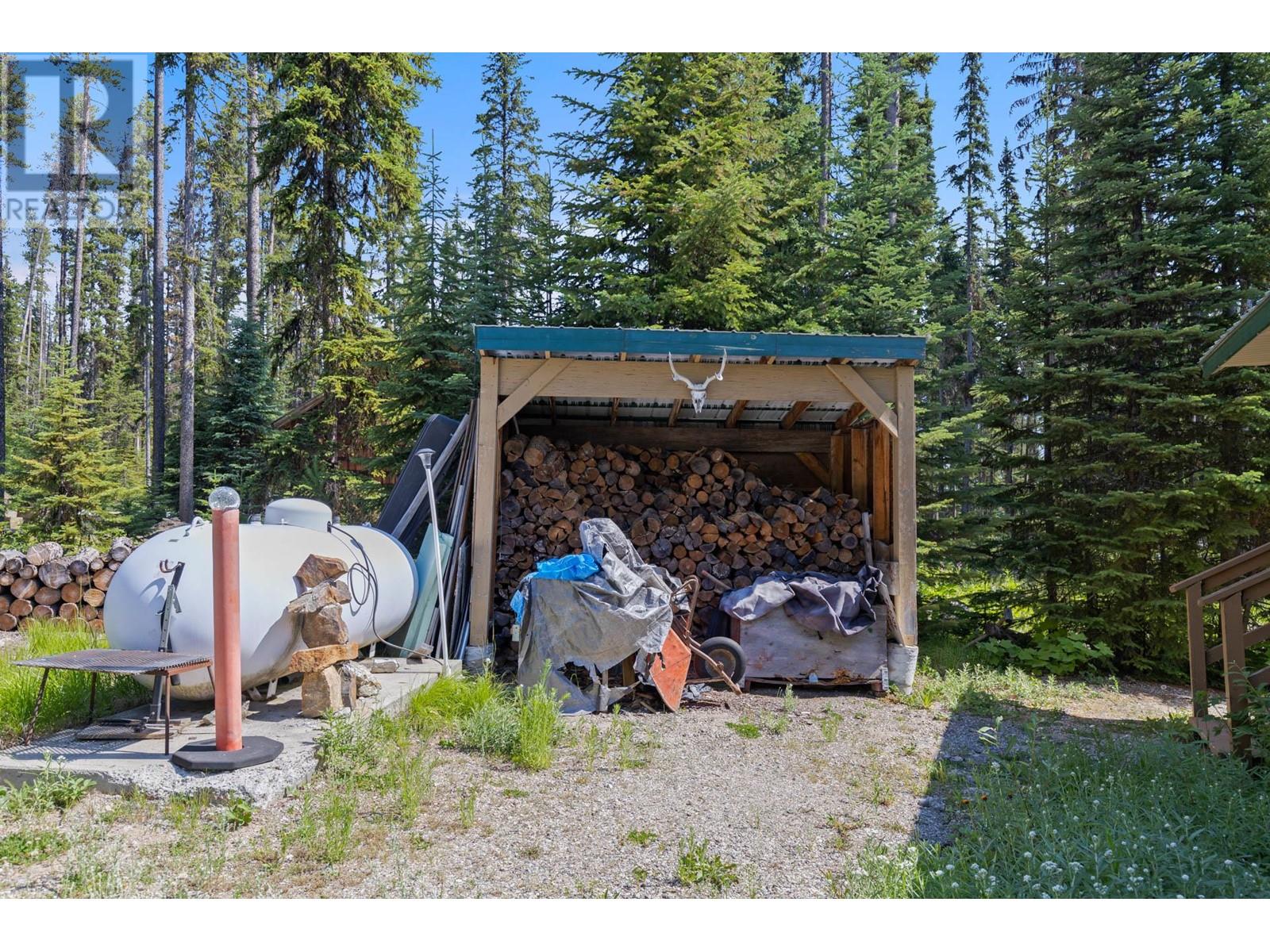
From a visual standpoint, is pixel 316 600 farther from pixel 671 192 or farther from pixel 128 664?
pixel 671 192

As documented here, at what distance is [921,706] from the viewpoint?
635cm

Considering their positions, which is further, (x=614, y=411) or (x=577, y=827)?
(x=614, y=411)

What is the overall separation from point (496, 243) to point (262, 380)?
7036 mm

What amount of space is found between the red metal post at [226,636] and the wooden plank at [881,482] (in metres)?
5.54

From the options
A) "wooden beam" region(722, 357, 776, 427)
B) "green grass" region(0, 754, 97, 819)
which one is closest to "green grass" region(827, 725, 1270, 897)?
"green grass" region(0, 754, 97, 819)

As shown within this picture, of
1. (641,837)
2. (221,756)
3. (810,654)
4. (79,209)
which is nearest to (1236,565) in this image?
(810,654)

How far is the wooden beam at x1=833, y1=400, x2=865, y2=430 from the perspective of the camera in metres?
7.58

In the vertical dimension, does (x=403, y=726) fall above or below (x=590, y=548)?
below

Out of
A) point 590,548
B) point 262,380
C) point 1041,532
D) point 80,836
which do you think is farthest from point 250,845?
point 262,380

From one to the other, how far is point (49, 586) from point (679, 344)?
7498 millimetres

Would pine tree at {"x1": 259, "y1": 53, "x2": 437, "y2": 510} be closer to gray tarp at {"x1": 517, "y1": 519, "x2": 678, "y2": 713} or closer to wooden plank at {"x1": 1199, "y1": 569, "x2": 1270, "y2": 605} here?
gray tarp at {"x1": 517, "y1": 519, "x2": 678, "y2": 713}

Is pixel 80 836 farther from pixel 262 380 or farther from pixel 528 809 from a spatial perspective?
pixel 262 380

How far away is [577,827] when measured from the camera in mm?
3719

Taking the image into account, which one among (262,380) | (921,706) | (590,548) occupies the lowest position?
(921,706)
